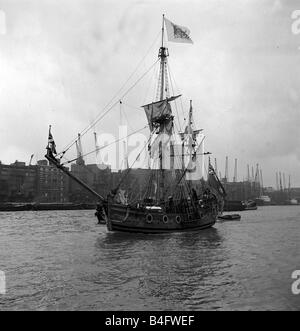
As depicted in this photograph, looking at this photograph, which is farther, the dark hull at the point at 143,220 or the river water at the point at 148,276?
the dark hull at the point at 143,220

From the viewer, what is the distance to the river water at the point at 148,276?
1703 cm

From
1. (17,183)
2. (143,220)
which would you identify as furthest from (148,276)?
(17,183)

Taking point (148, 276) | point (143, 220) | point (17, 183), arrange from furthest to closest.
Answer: point (17, 183) < point (143, 220) < point (148, 276)

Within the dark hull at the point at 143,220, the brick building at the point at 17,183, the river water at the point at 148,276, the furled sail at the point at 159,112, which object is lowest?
the river water at the point at 148,276

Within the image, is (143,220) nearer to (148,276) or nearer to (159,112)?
(159,112)

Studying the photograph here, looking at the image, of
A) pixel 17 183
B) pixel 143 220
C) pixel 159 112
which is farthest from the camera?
pixel 17 183

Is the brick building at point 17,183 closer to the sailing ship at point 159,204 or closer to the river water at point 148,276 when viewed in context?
the sailing ship at point 159,204

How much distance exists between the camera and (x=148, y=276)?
74.3 ft

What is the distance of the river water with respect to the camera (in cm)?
1703

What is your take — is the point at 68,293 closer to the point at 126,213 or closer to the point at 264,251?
the point at 264,251

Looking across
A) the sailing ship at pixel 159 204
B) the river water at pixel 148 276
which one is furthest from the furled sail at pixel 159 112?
the river water at pixel 148 276

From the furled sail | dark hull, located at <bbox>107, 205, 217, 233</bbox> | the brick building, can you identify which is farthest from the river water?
the brick building
